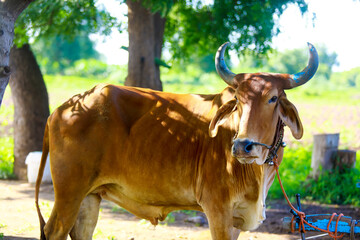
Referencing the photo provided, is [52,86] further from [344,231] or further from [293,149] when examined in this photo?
[344,231]

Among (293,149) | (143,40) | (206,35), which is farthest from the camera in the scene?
(293,149)

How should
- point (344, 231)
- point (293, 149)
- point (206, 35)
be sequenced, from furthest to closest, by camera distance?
point (293, 149), point (206, 35), point (344, 231)

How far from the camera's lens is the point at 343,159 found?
7.24m

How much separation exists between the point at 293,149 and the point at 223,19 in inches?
161

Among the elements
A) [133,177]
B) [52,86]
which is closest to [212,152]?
[133,177]

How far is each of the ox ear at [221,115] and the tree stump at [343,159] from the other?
4.48m

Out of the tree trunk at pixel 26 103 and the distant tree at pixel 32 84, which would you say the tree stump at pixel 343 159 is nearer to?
the distant tree at pixel 32 84

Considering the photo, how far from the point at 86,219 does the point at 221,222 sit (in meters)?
1.33

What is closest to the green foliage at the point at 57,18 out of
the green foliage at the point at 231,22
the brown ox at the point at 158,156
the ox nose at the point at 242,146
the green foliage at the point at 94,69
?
the green foliage at the point at 231,22

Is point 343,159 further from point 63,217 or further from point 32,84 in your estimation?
point 32,84

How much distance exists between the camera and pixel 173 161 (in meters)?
3.60

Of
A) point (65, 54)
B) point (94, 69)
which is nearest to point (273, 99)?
point (94, 69)

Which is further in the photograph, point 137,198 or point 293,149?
point 293,149

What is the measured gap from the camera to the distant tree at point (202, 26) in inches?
257
